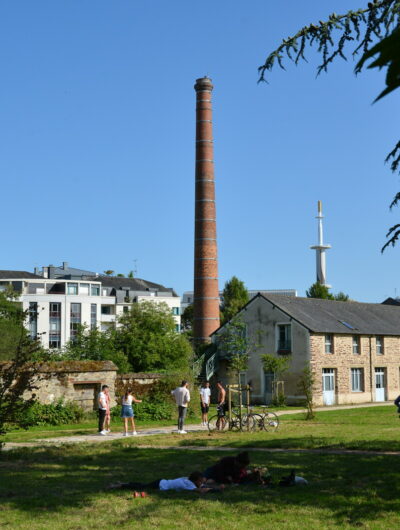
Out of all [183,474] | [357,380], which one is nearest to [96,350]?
A: [357,380]

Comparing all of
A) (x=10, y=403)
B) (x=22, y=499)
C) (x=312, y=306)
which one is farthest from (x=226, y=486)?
(x=312, y=306)

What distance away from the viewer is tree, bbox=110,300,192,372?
1950 inches

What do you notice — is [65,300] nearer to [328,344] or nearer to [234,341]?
[234,341]

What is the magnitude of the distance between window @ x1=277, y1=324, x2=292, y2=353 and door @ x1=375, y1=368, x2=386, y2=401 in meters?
6.96

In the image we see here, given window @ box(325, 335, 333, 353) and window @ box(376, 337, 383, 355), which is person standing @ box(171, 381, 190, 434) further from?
window @ box(376, 337, 383, 355)

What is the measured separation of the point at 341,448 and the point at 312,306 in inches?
1154

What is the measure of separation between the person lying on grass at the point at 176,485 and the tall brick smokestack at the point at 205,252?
3657cm

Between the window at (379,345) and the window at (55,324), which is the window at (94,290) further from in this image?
the window at (379,345)

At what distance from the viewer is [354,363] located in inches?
1722

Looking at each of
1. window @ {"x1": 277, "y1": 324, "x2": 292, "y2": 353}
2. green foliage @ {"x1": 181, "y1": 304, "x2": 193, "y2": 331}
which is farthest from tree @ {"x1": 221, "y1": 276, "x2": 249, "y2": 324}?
window @ {"x1": 277, "y1": 324, "x2": 292, "y2": 353}

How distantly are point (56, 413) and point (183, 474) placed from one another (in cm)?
1529

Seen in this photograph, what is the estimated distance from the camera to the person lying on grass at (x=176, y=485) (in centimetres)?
1091

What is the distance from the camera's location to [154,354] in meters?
49.7

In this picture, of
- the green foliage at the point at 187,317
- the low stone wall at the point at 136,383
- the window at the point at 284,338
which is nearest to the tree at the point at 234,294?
the green foliage at the point at 187,317
